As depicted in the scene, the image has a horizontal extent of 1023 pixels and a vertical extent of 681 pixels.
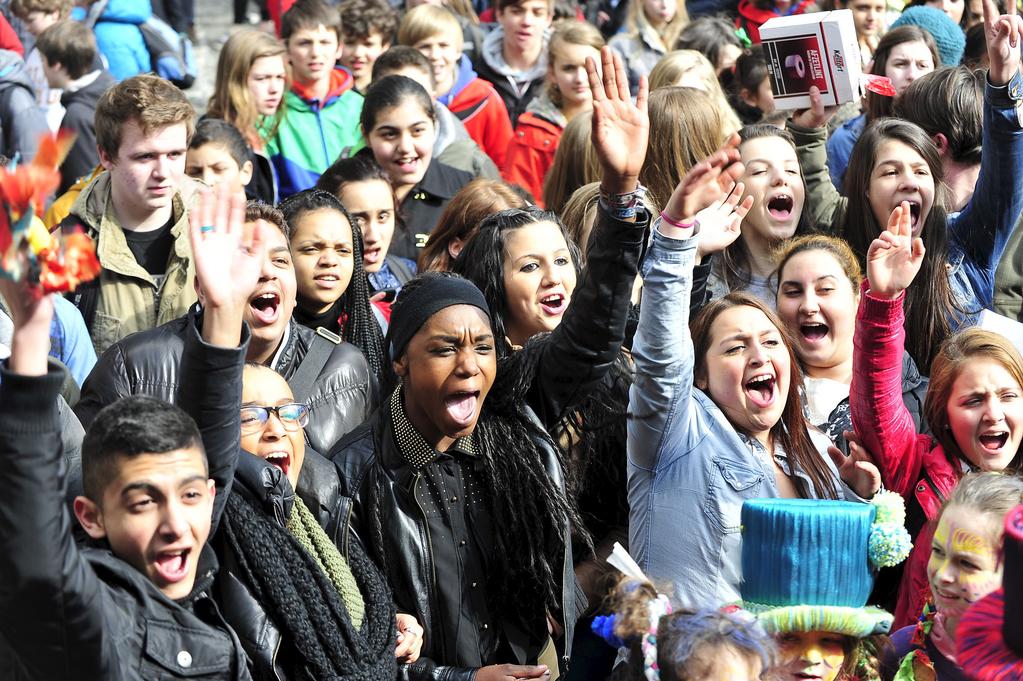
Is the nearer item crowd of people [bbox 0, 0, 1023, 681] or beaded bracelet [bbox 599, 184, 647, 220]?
crowd of people [bbox 0, 0, 1023, 681]

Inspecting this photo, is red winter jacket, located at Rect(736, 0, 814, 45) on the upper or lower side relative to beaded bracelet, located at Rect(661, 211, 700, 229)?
lower

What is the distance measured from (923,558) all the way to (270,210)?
242 cm

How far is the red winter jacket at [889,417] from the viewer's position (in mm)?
4281

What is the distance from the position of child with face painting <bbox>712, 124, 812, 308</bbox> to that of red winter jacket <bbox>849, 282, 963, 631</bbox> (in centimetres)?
121

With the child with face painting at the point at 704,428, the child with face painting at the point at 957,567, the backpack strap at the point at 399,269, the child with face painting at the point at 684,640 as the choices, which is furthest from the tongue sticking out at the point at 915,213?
the child with face painting at the point at 684,640

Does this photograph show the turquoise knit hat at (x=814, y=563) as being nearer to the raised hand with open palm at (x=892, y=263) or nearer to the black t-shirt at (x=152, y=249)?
the raised hand with open palm at (x=892, y=263)

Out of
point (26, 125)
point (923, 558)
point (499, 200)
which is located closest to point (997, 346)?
point (923, 558)

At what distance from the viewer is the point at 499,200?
18.3ft

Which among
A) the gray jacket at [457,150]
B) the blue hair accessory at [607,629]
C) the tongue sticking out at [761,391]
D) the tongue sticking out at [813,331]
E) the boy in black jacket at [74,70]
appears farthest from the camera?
the boy in black jacket at [74,70]

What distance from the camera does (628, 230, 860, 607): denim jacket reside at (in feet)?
12.5

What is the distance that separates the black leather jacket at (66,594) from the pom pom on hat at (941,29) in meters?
6.01

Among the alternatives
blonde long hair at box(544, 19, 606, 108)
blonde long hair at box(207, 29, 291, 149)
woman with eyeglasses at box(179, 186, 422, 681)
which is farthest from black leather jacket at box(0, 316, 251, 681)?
blonde long hair at box(544, 19, 606, 108)

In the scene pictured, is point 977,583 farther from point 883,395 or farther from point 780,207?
point 780,207

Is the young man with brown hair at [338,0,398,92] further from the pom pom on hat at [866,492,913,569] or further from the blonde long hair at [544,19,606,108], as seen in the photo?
the pom pom on hat at [866,492,913,569]
